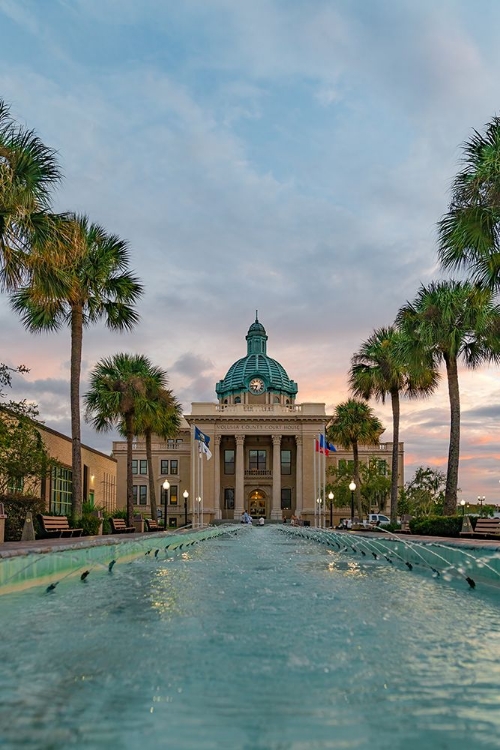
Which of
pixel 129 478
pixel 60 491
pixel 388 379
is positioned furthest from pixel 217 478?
pixel 388 379

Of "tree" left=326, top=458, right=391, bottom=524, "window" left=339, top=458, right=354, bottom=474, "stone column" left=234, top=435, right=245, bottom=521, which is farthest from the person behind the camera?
"stone column" left=234, top=435, right=245, bottom=521

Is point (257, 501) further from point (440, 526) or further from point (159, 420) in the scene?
point (440, 526)

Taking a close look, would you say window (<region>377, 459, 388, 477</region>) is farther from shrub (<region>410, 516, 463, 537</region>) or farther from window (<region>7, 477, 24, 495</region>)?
window (<region>7, 477, 24, 495</region>)

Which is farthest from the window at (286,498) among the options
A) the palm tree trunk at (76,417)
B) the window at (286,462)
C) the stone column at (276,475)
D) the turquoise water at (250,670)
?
the turquoise water at (250,670)

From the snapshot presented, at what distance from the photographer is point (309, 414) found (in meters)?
77.4

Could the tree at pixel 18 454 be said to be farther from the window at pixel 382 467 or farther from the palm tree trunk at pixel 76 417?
the window at pixel 382 467

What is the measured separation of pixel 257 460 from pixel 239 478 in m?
5.84

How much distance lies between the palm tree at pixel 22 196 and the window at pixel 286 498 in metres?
65.9

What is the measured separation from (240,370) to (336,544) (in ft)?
228

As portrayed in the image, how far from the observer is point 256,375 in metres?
87.8

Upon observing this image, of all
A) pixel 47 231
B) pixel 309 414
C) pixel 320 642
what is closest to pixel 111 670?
pixel 320 642

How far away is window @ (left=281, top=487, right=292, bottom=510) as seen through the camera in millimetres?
79188

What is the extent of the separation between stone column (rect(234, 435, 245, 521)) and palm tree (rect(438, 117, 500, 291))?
5990cm

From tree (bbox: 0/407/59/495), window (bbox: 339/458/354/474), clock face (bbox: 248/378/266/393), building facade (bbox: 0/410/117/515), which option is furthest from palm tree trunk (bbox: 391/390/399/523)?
clock face (bbox: 248/378/266/393)
